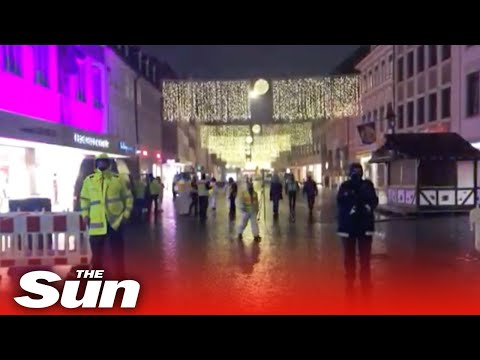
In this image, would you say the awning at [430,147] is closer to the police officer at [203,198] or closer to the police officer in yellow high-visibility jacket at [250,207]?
the police officer at [203,198]

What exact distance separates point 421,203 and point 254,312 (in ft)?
48.3

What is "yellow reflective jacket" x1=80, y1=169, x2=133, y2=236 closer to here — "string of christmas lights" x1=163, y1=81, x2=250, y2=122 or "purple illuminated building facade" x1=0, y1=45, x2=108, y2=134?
"purple illuminated building facade" x1=0, y1=45, x2=108, y2=134

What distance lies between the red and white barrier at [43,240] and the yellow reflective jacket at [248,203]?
471 cm

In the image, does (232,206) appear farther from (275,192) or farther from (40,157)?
(40,157)

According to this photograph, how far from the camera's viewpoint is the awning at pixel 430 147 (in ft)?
63.7

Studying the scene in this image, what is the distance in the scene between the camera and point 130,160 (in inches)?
1217

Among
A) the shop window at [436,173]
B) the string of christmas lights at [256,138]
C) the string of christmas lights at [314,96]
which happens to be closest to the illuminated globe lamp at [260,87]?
the string of christmas lights at [314,96]

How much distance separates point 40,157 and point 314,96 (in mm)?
8693

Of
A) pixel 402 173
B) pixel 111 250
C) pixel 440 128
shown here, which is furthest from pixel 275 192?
pixel 111 250

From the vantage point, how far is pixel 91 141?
1991 centimetres

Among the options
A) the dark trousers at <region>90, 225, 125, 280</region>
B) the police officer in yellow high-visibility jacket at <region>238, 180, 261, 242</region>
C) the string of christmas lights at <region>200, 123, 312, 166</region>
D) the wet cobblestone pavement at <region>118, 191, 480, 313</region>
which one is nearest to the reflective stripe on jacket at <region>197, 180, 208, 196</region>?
the wet cobblestone pavement at <region>118, 191, 480, 313</region>

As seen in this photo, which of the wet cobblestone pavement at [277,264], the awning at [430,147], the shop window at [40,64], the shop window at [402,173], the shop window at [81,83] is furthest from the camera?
the shop window at [81,83]

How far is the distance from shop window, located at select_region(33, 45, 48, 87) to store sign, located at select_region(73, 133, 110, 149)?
6.48 ft
